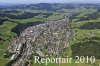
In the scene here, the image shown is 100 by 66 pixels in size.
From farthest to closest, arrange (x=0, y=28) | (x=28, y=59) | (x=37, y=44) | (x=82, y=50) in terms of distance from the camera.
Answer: (x=0, y=28)
(x=37, y=44)
(x=82, y=50)
(x=28, y=59)

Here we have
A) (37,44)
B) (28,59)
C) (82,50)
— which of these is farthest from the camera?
(37,44)

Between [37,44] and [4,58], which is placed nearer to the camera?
[4,58]

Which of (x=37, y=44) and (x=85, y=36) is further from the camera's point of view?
(x=85, y=36)

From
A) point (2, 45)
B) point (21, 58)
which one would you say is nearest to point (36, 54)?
point (21, 58)

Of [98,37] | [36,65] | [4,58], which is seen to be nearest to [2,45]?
[4,58]

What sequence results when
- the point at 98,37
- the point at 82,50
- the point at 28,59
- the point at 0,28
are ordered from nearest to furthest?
1. the point at 28,59
2. the point at 82,50
3. the point at 98,37
4. the point at 0,28

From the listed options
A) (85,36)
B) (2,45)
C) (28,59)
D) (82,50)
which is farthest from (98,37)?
(28,59)

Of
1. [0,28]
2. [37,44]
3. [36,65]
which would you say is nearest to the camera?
[36,65]

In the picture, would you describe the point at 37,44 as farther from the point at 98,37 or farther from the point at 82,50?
A: the point at 98,37

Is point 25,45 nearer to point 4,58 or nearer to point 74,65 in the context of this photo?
point 4,58
